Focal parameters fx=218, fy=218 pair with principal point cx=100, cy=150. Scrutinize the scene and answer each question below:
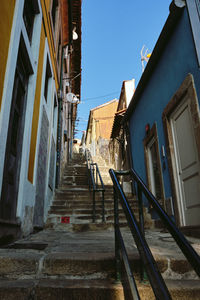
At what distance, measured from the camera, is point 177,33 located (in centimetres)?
413

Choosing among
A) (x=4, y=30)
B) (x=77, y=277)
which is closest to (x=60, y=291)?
(x=77, y=277)

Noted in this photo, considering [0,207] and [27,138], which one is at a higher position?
[27,138]

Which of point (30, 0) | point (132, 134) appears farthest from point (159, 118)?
point (30, 0)

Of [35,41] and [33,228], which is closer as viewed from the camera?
[33,228]

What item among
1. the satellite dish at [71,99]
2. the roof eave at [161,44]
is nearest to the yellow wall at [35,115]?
the roof eave at [161,44]

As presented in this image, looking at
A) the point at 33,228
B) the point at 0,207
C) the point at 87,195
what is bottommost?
the point at 33,228

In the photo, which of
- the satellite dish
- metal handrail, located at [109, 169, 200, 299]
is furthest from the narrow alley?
the satellite dish

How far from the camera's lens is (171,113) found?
14.7 feet

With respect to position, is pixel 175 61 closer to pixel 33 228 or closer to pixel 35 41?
pixel 35 41

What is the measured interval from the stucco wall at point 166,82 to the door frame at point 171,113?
0.14 meters

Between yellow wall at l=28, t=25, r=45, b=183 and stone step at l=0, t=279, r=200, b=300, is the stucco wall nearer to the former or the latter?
yellow wall at l=28, t=25, r=45, b=183

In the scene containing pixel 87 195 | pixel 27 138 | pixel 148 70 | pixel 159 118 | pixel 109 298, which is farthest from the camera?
pixel 87 195

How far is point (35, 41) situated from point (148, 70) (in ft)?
9.49

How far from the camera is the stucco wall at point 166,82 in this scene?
3.71 metres
